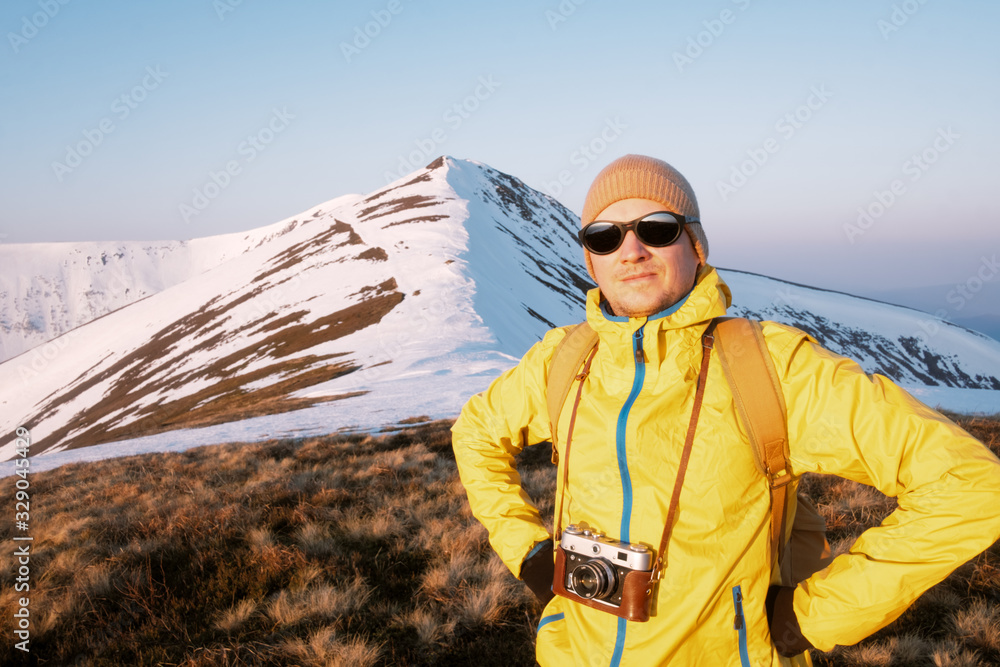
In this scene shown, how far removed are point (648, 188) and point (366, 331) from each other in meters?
25.4

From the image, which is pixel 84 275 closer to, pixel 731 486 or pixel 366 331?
pixel 366 331

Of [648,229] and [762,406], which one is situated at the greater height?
[648,229]

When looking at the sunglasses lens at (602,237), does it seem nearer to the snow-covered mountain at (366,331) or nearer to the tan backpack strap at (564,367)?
the tan backpack strap at (564,367)

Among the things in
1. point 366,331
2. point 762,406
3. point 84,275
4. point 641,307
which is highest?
point 84,275

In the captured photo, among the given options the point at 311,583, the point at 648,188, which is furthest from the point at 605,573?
the point at 311,583

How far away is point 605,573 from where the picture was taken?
186 centimetres

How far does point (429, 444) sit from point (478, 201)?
59736mm

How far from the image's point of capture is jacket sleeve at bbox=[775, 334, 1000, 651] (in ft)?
4.99

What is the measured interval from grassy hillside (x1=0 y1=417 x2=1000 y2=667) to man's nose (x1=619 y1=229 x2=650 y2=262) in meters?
2.83

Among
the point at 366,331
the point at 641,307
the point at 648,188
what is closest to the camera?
the point at 641,307

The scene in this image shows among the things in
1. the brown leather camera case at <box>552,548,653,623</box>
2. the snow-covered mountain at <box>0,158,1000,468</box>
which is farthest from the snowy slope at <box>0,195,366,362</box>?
the brown leather camera case at <box>552,548,653,623</box>

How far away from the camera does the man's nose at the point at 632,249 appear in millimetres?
2033

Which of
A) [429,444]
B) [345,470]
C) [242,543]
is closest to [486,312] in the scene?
[429,444]

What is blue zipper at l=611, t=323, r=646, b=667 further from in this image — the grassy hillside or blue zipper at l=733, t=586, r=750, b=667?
the grassy hillside
